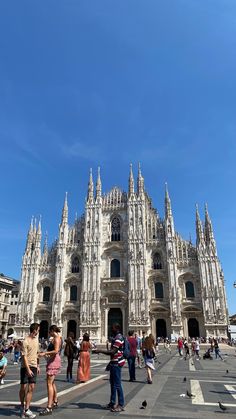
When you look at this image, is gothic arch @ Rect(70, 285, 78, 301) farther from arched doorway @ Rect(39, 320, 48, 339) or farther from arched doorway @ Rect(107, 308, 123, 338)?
arched doorway @ Rect(107, 308, 123, 338)

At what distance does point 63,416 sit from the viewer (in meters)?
6.07

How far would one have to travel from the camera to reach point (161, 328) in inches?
1638

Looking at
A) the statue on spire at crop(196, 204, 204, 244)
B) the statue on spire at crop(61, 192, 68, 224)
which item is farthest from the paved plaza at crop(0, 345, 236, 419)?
the statue on spire at crop(61, 192, 68, 224)

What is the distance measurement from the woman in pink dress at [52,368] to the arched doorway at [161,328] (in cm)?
3673

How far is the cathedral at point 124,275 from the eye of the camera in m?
40.8

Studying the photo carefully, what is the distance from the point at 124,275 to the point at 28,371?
126ft

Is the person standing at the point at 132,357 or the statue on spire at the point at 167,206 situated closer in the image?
the person standing at the point at 132,357

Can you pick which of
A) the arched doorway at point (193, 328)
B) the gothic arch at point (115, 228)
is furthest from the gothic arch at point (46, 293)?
the arched doorway at point (193, 328)

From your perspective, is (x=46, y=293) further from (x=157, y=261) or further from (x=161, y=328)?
(x=161, y=328)

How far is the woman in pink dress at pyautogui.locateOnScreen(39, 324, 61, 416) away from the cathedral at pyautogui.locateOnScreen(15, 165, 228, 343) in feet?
115

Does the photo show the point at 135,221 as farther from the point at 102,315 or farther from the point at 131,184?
the point at 102,315

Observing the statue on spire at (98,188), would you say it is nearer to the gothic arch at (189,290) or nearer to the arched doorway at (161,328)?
the gothic arch at (189,290)

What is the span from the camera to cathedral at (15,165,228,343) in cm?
4084

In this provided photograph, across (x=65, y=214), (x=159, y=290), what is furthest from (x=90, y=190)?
(x=159, y=290)
